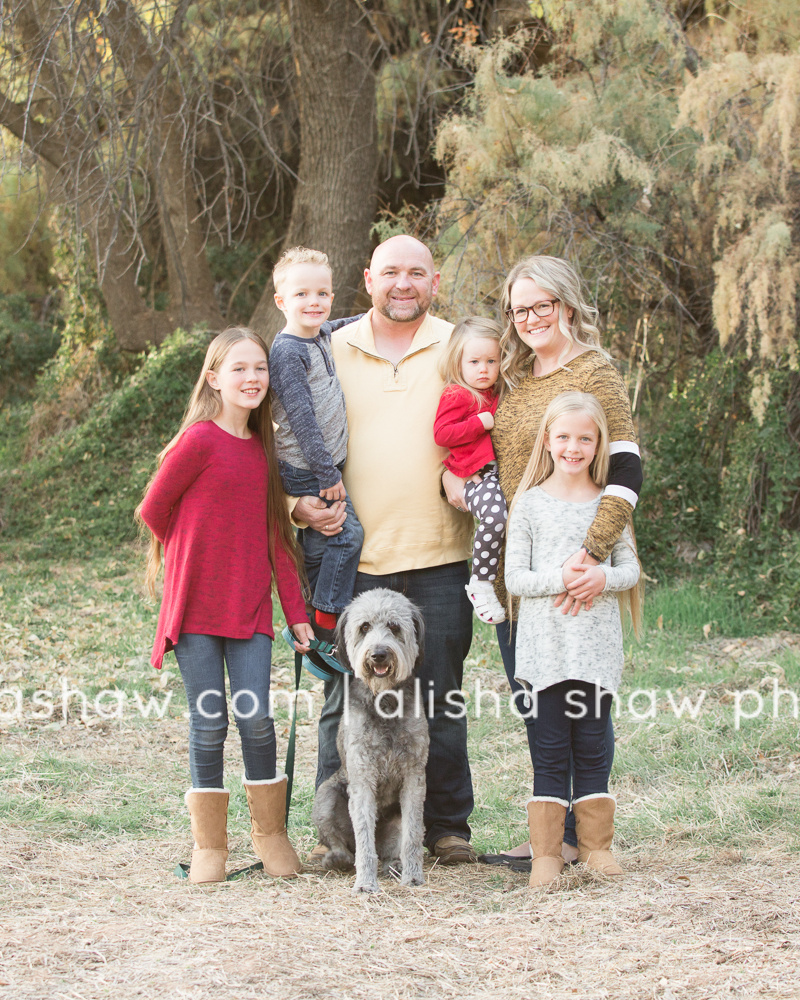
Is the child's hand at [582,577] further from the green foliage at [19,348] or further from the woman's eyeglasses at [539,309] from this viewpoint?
the green foliage at [19,348]

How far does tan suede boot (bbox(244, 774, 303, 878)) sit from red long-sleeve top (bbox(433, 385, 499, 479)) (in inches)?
55.5

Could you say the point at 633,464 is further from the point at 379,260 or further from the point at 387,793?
the point at 387,793

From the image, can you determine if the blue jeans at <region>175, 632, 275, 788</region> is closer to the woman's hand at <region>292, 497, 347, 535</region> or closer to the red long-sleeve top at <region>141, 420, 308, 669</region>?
the red long-sleeve top at <region>141, 420, 308, 669</region>

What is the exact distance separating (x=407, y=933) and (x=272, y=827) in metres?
0.88

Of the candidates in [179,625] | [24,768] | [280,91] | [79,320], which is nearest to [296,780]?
[24,768]

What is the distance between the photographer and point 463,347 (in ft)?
12.5

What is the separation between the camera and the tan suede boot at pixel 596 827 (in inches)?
139

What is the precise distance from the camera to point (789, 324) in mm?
7277

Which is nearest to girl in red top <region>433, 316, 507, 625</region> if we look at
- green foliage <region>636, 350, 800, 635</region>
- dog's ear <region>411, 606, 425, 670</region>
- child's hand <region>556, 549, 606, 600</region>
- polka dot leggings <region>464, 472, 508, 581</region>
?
polka dot leggings <region>464, 472, 508, 581</region>

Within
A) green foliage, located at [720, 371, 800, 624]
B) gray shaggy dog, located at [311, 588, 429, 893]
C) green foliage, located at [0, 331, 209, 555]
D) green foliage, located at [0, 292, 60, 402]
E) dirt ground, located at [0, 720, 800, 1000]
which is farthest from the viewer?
green foliage, located at [0, 292, 60, 402]

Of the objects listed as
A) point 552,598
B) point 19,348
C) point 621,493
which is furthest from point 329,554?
point 19,348

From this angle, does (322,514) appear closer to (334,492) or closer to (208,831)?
(334,492)

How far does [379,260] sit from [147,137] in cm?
596

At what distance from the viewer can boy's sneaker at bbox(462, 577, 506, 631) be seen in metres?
3.65
